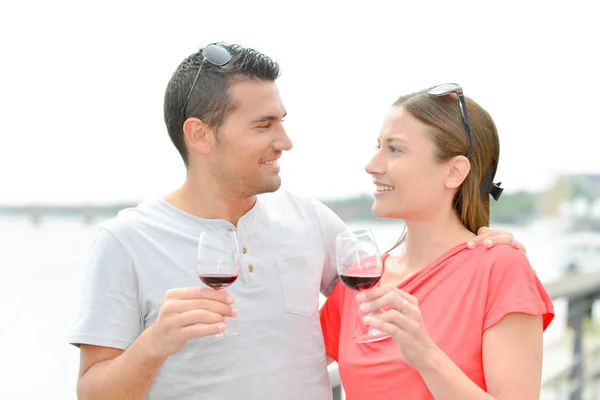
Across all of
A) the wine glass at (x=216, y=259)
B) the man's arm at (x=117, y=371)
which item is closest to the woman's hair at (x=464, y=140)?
the wine glass at (x=216, y=259)

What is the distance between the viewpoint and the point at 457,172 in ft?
5.45

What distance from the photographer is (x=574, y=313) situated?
128 inches

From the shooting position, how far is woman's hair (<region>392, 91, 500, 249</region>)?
1638 mm

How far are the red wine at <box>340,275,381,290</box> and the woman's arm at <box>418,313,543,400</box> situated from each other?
0.68ft

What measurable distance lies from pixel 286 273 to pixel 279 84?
54cm

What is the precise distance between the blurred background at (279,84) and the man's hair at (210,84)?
59 mm

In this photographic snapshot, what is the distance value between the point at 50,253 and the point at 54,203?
6.34 ft

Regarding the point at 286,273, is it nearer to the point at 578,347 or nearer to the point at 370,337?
the point at 370,337

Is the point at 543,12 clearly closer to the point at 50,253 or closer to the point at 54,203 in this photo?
the point at 54,203

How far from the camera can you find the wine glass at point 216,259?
4.54 feet

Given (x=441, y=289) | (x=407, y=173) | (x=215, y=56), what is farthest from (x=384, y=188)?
(x=215, y=56)

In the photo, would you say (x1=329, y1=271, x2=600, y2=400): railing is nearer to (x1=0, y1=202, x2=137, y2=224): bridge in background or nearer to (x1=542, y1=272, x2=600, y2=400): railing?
(x1=542, y1=272, x2=600, y2=400): railing

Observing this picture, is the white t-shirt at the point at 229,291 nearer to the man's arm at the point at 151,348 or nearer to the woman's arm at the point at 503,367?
the man's arm at the point at 151,348

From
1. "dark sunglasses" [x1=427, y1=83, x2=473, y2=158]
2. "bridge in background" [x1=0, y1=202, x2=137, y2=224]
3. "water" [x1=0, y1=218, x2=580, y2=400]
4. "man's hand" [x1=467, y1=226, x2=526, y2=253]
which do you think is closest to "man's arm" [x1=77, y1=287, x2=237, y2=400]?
"man's hand" [x1=467, y1=226, x2=526, y2=253]
